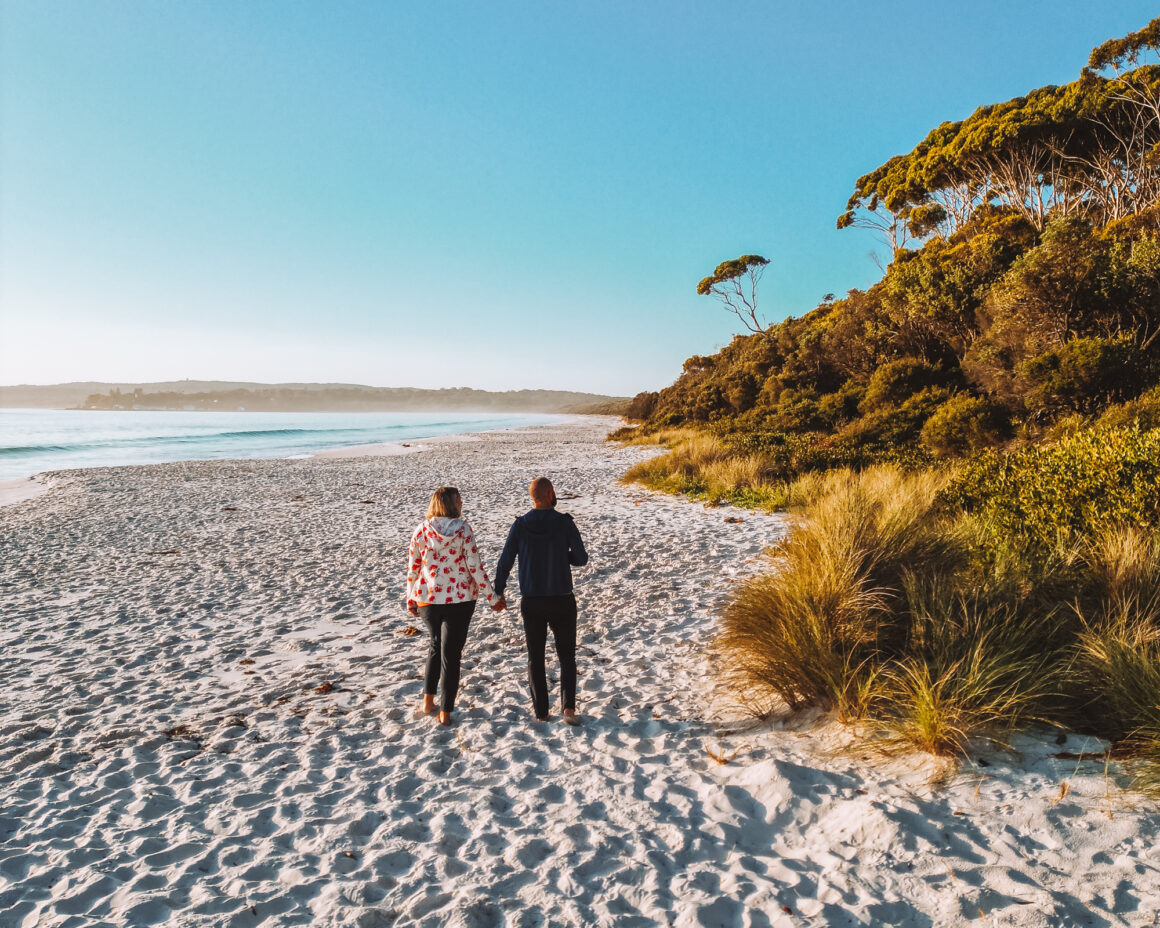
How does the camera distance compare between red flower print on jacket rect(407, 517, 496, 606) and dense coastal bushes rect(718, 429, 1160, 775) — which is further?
red flower print on jacket rect(407, 517, 496, 606)

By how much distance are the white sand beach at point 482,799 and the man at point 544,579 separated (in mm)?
304

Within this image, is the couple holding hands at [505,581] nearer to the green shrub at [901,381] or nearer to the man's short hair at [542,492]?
the man's short hair at [542,492]

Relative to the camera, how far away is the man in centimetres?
443

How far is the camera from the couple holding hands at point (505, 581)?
4.44m

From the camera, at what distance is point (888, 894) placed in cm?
273

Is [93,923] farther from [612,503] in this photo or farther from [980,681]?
[612,503]

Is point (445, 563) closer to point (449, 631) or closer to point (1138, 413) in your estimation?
point (449, 631)

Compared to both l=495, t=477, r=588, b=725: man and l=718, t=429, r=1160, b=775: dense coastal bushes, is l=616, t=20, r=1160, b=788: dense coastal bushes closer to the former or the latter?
l=718, t=429, r=1160, b=775: dense coastal bushes

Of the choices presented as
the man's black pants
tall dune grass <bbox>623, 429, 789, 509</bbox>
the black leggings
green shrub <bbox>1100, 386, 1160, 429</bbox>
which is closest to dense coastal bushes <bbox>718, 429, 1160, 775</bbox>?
the man's black pants

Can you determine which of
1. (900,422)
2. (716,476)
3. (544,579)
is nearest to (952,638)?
(544,579)

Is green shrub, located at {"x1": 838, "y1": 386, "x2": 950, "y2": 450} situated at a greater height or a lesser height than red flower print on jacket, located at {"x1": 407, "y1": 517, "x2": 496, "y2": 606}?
greater

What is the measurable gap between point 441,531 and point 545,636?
1.09m

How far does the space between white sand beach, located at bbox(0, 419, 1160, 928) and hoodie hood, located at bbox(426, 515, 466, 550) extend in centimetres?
136

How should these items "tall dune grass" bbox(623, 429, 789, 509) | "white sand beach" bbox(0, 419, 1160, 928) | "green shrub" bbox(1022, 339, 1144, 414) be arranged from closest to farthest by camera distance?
"white sand beach" bbox(0, 419, 1160, 928) → "tall dune grass" bbox(623, 429, 789, 509) → "green shrub" bbox(1022, 339, 1144, 414)
